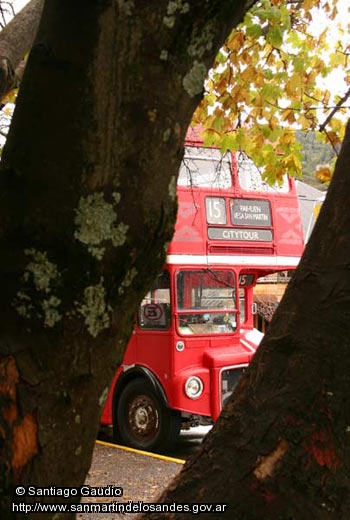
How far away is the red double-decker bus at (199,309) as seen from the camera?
8.42 metres

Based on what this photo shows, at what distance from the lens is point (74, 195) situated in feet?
4.61

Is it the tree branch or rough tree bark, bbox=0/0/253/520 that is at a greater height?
the tree branch

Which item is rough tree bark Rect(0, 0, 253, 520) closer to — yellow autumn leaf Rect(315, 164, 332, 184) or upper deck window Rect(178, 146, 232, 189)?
yellow autumn leaf Rect(315, 164, 332, 184)

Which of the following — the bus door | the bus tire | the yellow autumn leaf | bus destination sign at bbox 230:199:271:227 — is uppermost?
bus destination sign at bbox 230:199:271:227

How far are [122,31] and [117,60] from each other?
0.21 ft

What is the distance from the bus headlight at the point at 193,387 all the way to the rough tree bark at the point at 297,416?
260 inches

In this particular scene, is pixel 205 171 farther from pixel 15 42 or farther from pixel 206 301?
pixel 15 42

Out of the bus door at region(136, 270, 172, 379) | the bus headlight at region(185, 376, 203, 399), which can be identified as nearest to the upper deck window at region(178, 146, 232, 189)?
the bus door at region(136, 270, 172, 379)

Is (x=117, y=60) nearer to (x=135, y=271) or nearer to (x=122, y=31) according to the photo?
(x=122, y=31)

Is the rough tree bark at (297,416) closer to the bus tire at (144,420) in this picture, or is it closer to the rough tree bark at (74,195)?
the rough tree bark at (74,195)

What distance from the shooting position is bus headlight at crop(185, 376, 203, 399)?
27.3 ft

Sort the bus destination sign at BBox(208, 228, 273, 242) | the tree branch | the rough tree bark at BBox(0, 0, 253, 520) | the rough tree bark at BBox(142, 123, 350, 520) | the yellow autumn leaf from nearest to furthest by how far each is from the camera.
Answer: the rough tree bark at BBox(0, 0, 253, 520), the rough tree bark at BBox(142, 123, 350, 520), the tree branch, the yellow autumn leaf, the bus destination sign at BBox(208, 228, 273, 242)

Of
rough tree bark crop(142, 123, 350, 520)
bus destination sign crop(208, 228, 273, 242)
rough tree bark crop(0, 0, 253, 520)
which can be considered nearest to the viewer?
rough tree bark crop(0, 0, 253, 520)

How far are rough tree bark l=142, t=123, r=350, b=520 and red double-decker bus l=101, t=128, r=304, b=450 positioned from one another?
20.6ft
